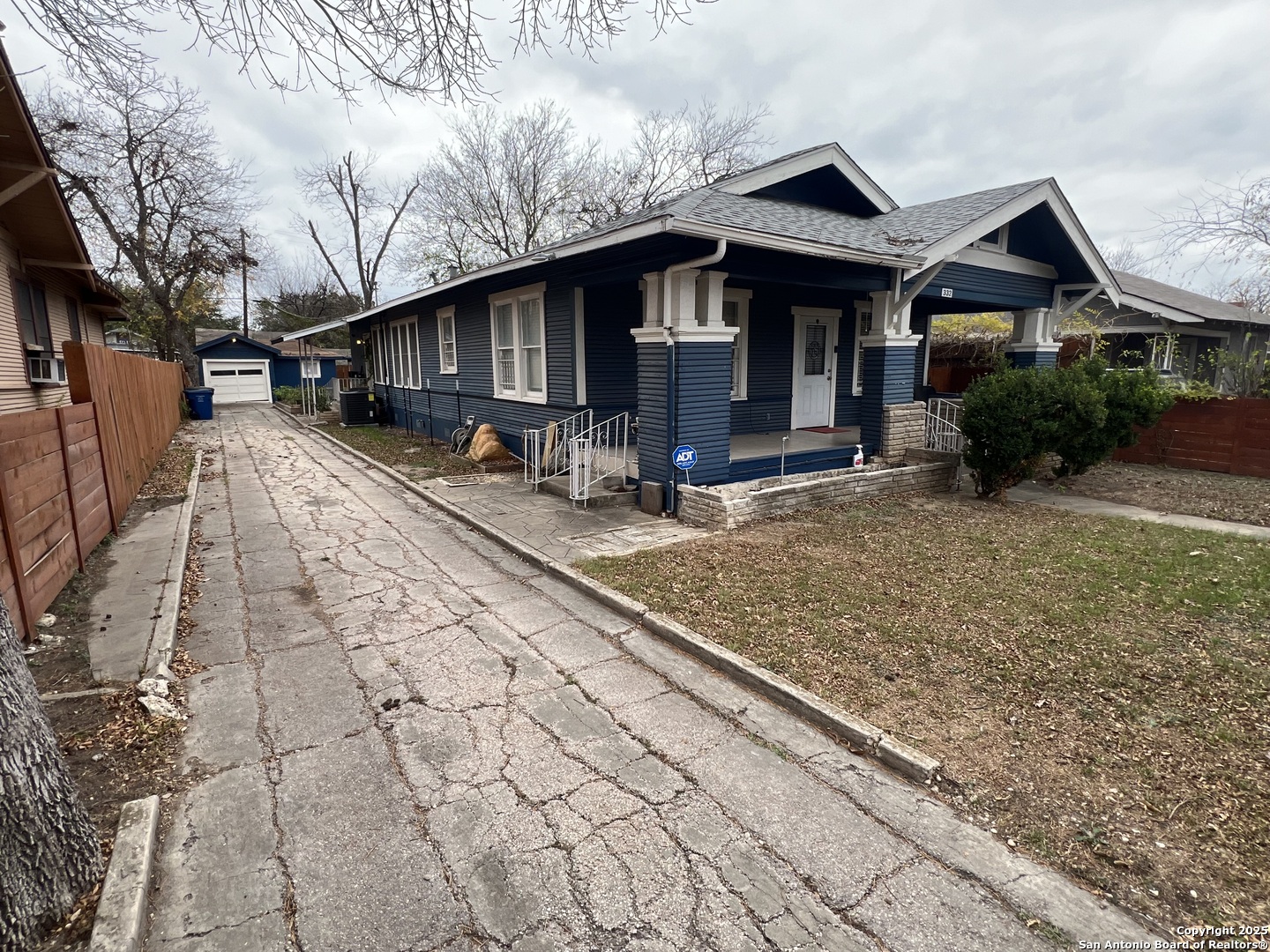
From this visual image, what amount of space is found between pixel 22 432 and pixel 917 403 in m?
9.61

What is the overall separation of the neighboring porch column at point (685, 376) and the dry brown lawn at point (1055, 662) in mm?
1126

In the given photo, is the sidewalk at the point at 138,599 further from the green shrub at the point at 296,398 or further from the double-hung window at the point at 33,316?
the green shrub at the point at 296,398

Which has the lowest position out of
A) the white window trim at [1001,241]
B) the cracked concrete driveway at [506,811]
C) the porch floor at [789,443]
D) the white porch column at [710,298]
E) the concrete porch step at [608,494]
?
the cracked concrete driveway at [506,811]

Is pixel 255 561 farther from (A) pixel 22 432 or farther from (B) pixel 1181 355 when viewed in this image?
(B) pixel 1181 355

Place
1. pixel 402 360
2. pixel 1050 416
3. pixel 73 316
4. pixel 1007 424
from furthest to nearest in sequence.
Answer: pixel 402 360 < pixel 73 316 < pixel 1050 416 < pixel 1007 424

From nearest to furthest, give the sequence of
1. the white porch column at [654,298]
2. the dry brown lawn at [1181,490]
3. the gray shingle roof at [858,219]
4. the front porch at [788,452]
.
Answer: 1. the white porch column at [654,298]
2. the gray shingle roof at [858,219]
3. the dry brown lawn at [1181,490]
4. the front porch at [788,452]

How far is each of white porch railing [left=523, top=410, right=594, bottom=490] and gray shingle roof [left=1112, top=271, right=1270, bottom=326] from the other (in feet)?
45.9

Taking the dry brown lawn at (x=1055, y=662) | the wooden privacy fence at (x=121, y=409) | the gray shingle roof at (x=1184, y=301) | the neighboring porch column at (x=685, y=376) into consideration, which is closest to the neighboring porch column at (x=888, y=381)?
the dry brown lawn at (x=1055, y=662)

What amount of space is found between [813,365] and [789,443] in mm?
2653

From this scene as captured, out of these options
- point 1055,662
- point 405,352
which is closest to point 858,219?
point 1055,662

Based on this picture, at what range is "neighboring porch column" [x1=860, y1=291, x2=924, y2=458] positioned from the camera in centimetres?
880

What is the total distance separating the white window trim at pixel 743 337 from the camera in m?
9.91

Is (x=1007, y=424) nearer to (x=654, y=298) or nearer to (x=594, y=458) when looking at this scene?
(x=654, y=298)

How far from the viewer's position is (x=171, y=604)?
4664 mm
